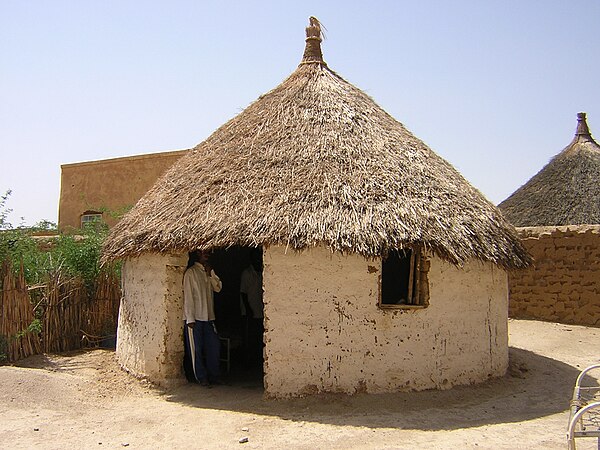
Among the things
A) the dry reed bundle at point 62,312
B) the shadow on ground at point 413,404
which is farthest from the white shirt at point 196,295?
the dry reed bundle at point 62,312

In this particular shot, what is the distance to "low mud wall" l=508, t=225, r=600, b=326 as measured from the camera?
11.4m

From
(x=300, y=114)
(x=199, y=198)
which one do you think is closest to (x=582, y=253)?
(x=300, y=114)

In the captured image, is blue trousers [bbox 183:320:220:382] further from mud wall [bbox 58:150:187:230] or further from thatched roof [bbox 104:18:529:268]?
mud wall [bbox 58:150:187:230]

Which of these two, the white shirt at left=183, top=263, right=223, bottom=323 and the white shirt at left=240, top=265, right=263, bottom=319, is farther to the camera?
the white shirt at left=240, top=265, right=263, bottom=319

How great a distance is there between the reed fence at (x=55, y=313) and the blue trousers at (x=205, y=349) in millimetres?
2956

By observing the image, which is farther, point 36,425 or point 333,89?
point 333,89

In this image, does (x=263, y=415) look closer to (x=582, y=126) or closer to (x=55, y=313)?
(x=55, y=313)

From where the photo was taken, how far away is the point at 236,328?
10484 mm

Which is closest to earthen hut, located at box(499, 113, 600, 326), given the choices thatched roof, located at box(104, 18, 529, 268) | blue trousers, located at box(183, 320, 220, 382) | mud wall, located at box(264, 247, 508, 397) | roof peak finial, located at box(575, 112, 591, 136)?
roof peak finial, located at box(575, 112, 591, 136)

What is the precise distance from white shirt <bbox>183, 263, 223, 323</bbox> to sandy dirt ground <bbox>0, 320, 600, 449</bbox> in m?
0.92

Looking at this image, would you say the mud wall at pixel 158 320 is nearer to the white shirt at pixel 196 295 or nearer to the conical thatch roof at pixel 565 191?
the white shirt at pixel 196 295

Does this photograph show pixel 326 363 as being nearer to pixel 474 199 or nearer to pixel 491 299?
pixel 491 299

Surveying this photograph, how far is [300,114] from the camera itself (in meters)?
8.72

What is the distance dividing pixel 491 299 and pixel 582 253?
14.7ft
